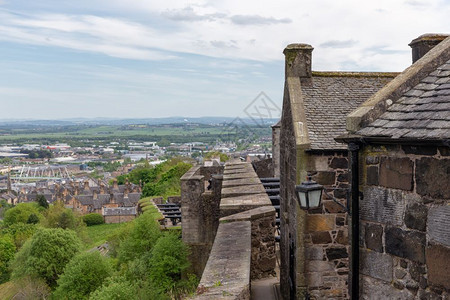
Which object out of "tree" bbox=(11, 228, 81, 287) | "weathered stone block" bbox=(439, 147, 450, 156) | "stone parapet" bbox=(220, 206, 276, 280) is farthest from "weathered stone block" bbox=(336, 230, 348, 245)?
"tree" bbox=(11, 228, 81, 287)

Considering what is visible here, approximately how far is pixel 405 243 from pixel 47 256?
31.6 metres

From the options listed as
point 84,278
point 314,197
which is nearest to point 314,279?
point 314,197

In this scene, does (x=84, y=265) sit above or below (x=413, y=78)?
below

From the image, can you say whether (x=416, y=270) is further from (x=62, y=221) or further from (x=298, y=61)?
(x=62, y=221)

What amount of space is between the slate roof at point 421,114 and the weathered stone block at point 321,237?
4.28 metres

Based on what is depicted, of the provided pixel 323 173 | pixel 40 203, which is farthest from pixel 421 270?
pixel 40 203

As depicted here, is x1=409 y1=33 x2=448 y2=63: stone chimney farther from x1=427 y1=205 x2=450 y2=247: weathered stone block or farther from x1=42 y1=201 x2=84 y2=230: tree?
x1=42 y1=201 x2=84 y2=230: tree

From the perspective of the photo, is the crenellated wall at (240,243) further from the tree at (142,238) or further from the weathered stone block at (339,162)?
the tree at (142,238)

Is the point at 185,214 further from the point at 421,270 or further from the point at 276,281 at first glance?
the point at 421,270

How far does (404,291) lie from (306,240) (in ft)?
14.3

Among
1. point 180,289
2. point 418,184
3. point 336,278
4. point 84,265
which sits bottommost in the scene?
point 84,265

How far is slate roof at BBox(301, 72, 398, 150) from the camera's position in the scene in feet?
28.7

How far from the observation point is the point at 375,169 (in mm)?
4621

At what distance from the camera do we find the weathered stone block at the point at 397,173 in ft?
13.6
